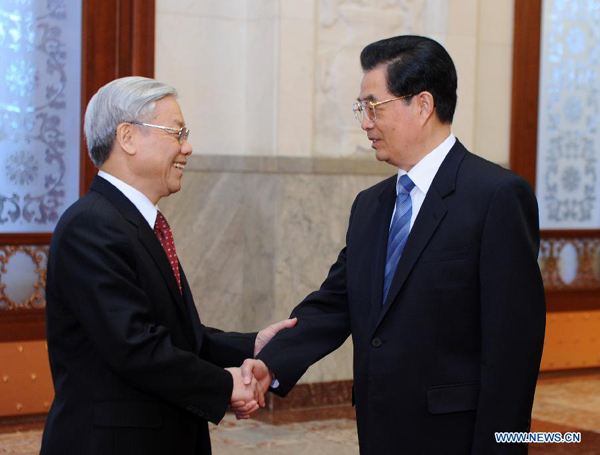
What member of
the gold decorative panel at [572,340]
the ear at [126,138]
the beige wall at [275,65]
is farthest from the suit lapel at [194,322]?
the gold decorative panel at [572,340]

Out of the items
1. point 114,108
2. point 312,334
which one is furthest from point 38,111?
point 114,108

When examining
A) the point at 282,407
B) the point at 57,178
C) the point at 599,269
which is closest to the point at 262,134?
the point at 57,178

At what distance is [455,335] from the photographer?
299cm

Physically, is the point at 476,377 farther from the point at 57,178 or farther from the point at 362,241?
the point at 57,178

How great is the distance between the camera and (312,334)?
12.2 ft

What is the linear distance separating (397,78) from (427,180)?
0.35 meters

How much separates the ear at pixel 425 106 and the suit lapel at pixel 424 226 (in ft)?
0.64

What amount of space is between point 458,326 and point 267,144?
3720mm

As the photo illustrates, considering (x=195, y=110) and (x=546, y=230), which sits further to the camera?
(x=546, y=230)

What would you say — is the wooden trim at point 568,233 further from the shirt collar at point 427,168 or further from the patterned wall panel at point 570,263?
the shirt collar at point 427,168

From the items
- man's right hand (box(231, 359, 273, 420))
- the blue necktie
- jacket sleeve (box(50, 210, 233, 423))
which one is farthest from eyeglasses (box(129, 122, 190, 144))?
man's right hand (box(231, 359, 273, 420))

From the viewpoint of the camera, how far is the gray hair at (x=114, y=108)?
310 cm

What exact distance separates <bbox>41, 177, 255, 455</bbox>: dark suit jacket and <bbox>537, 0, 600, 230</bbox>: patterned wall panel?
217 inches

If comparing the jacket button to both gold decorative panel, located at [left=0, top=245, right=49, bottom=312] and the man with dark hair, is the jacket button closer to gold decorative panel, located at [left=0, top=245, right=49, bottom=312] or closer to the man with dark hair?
the man with dark hair
